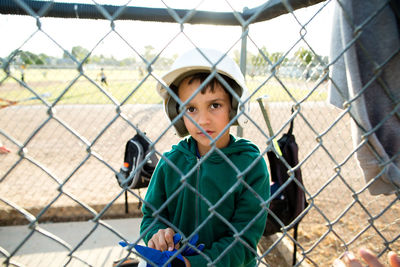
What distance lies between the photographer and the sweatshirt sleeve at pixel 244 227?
1232 mm

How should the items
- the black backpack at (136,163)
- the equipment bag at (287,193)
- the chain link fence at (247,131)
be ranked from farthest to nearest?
the black backpack at (136,163) < the equipment bag at (287,193) < the chain link fence at (247,131)

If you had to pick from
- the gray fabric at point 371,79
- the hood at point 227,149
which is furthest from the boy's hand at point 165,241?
the gray fabric at point 371,79

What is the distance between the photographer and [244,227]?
1.32 meters

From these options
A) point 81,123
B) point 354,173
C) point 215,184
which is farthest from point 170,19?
point 81,123

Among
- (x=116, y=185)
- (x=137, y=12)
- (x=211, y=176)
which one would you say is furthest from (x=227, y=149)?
(x=116, y=185)

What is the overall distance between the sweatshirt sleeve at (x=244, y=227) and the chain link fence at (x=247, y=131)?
0.12 m

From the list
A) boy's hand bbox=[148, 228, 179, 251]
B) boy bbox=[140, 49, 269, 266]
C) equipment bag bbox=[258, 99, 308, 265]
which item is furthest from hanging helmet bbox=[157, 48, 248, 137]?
equipment bag bbox=[258, 99, 308, 265]

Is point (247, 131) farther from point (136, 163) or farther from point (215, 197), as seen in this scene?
point (215, 197)

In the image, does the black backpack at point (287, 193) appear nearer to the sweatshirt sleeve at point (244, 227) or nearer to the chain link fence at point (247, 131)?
the chain link fence at point (247, 131)

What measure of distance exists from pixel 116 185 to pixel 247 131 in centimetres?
395

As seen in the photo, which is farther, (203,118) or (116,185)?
(116,185)

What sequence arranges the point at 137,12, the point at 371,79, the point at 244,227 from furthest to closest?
1. the point at 137,12
2. the point at 244,227
3. the point at 371,79

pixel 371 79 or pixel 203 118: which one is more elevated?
pixel 371 79

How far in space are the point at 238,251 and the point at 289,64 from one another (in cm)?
295
